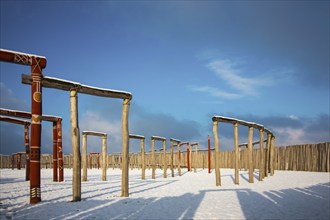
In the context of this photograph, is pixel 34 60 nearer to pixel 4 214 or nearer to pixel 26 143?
pixel 4 214

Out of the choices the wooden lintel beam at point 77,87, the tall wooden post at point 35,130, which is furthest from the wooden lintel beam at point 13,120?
the tall wooden post at point 35,130

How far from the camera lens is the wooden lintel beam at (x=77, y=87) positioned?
905 cm

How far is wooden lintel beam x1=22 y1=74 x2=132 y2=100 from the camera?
356 inches

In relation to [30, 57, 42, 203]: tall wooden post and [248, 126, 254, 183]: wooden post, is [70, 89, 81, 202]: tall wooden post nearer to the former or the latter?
[30, 57, 42, 203]: tall wooden post

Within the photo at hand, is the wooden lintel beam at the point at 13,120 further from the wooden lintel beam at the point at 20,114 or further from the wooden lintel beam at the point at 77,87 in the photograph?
the wooden lintel beam at the point at 77,87

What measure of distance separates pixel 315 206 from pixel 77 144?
6319 millimetres

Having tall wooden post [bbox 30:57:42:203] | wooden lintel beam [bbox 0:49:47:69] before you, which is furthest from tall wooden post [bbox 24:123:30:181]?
wooden lintel beam [bbox 0:49:47:69]

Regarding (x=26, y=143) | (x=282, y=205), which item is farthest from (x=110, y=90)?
(x=26, y=143)

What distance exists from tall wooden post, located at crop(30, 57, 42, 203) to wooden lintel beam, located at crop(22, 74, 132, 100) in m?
0.39

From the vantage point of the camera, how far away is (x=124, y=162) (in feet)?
32.1

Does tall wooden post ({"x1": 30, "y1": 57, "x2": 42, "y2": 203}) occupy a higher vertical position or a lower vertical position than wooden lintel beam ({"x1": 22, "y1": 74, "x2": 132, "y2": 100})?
lower

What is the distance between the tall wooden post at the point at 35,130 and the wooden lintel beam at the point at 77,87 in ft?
1.27

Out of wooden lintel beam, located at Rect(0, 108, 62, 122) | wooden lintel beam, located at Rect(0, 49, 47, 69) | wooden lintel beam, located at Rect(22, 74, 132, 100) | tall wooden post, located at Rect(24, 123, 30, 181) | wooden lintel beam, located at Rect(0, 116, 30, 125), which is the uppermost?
wooden lintel beam, located at Rect(0, 49, 47, 69)

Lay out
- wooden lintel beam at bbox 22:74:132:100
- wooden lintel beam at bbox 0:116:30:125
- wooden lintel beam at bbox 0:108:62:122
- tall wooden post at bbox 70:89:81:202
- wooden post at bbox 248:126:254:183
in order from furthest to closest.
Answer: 1. wooden lintel beam at bbox 0:116:30:125
2. wooden lintel beam at bbox 0:108:62:122
3. wooden post at bbox 248:126:254:183
4. wooden lintel beam at bbox 22:74:132:100
5. tall wooden post at bbox 70:89:81:202
